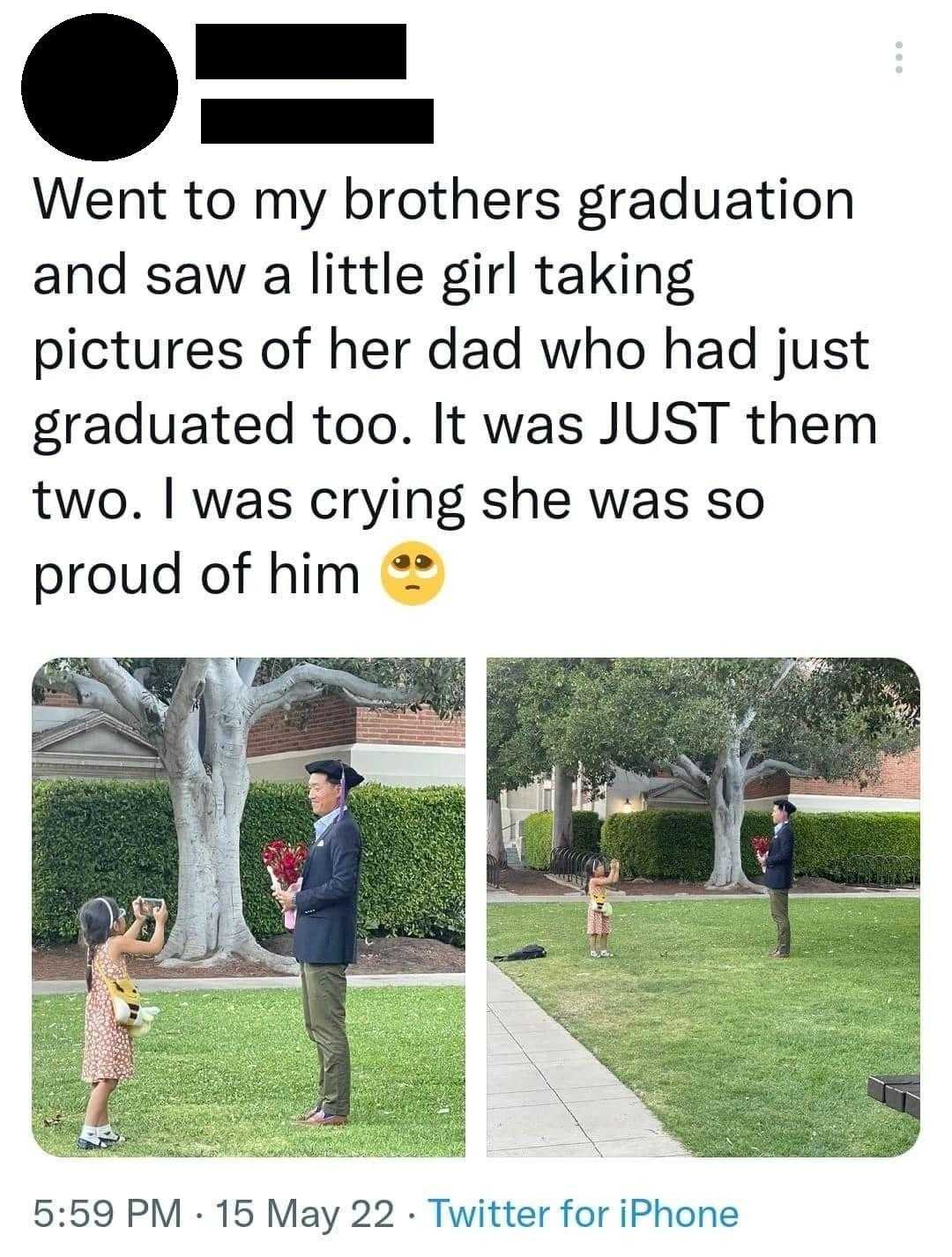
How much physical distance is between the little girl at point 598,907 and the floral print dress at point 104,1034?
130cm

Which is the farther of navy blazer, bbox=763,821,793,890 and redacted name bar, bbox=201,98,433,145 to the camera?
navy blazer, bbox=763,821,793,890

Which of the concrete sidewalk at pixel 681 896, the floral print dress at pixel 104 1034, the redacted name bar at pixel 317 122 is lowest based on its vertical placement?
the floral print dress at pixel 104 1034

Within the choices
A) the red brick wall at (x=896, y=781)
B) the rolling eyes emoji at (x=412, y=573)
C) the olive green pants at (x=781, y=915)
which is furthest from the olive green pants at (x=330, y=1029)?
the red brick wall at (x=896, y=781)

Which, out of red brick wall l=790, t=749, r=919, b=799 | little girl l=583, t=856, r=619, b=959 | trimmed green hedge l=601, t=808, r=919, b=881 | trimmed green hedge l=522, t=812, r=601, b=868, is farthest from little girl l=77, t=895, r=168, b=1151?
red brick wall l=790, t=749, r=919, b=799

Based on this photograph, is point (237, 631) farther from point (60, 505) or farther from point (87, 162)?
point (87, 162)

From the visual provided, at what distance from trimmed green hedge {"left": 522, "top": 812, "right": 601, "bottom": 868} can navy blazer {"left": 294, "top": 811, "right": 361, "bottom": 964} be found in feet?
1.59

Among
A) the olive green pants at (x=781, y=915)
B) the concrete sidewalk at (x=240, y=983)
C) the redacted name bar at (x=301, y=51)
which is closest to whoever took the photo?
the redacted name bar at (x=301, y=51)

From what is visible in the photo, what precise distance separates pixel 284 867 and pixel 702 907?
120 cm

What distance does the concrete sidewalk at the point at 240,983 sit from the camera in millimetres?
4261

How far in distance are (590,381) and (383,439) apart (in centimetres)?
59

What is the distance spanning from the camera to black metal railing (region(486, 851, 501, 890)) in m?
4.30

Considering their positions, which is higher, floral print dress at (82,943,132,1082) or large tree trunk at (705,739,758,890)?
large tree trunk at (705,739,758,890)

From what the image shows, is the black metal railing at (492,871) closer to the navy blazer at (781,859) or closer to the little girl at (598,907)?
the little girl at (598,907)

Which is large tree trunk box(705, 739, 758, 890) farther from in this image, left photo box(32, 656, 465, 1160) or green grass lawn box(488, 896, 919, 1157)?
left photo box(32, 656, 465, 1160)
